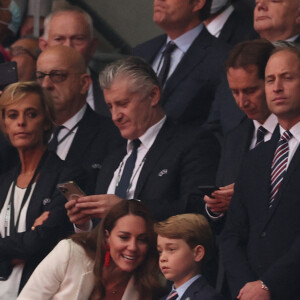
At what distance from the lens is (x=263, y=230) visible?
203 inches

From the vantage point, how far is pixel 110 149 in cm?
670

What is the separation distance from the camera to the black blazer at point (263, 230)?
4910mm

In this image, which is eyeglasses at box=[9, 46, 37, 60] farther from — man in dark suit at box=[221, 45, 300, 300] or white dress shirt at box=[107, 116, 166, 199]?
man in dark suit at box=[221, 45, 300, 300]

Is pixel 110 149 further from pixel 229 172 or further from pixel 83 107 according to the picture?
pixel 229 172

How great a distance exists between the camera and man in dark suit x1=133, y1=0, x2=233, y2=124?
6.59m

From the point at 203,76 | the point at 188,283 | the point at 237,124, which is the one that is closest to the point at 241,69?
the point at 237,124

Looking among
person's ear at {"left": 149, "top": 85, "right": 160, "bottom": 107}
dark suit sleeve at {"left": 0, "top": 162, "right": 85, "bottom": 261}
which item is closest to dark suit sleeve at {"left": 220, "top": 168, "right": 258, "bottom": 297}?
person's ear at {"left": 149, "top": 85, "right": 160, "bottom": 107}

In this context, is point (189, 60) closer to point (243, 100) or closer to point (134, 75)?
point (134, 75)

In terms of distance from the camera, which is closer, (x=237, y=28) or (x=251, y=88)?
(x=251, y=88)

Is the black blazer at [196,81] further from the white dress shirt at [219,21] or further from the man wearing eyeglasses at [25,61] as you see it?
the man wearing eyeglasses at [25,61]

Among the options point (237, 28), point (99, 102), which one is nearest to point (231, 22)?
point (237, 28)

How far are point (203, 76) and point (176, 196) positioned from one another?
1.01 meters

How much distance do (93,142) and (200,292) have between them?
1.76 meters

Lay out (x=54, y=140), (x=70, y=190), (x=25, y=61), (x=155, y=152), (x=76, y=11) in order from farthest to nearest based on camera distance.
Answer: (x=25, y=61)
(x=76, y=11)
(x=54, y=140)
(x=155, y=152)
(x=70, y=190)
